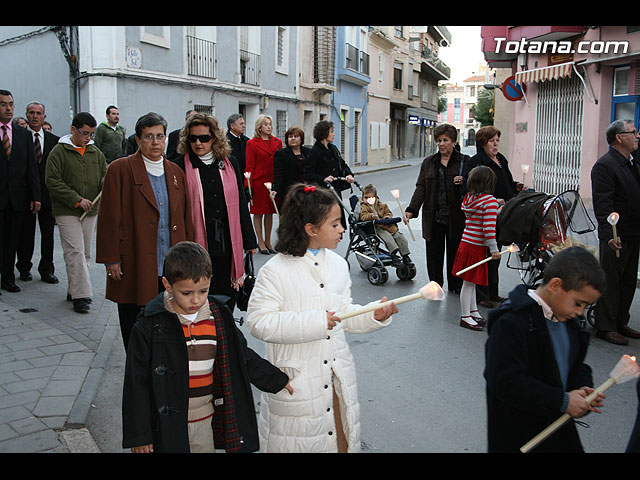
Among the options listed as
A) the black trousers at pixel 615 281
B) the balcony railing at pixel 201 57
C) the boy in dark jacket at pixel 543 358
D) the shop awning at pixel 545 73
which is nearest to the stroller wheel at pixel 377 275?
the black trousers at pixel 615 281

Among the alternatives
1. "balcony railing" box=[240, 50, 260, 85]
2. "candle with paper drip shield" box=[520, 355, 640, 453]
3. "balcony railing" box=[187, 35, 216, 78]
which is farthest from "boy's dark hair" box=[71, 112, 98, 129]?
"balcony railing" box=[240, 50, 260, 85]

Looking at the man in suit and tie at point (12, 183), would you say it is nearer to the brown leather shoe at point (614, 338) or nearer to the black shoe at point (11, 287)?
the black shoe at point (11, 287)

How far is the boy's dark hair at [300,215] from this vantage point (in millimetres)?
2979

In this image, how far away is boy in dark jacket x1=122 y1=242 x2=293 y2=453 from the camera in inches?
106

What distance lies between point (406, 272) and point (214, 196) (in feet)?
13.5

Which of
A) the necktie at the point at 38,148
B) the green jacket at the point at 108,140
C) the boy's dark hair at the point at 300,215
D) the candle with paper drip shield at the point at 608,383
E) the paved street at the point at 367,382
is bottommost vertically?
the paved street at the point at 367,382

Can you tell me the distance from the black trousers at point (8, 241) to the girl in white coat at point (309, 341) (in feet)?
17.9

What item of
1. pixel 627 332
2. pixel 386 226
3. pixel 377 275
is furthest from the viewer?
pixel 386 226

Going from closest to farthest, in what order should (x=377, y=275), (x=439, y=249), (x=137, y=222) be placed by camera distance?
(x=137, y=222)
(x=439, y=249)
(x=377, y=275)

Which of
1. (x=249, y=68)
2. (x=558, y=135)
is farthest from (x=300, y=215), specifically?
(x=249, y=68)

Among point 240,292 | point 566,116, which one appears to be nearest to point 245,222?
point 240,292

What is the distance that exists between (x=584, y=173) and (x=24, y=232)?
12903mm

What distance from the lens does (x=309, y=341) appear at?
2.83m

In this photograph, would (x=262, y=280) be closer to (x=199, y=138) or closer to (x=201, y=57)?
(x=199, y=138)
